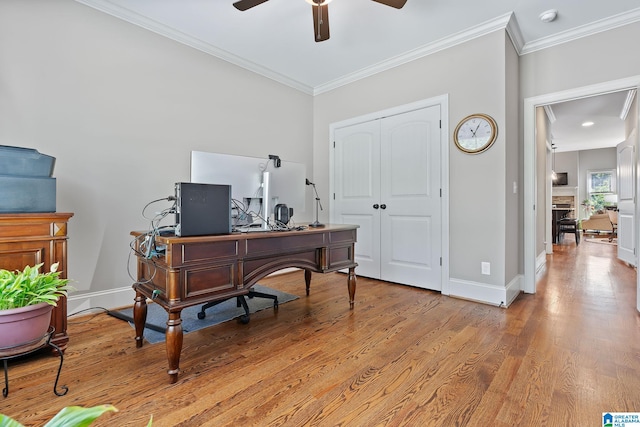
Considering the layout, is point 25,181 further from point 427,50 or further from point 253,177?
point 427,50

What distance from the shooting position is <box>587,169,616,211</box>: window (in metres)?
9.32

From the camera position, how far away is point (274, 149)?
3.91 meters

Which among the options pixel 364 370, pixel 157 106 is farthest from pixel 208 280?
pixel 157 106

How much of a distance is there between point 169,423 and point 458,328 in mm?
1924

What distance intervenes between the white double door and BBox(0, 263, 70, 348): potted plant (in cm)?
301

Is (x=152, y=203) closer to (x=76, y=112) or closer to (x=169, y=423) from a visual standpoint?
(x=76, y=112)

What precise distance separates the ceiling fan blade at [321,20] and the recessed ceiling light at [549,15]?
1.89m

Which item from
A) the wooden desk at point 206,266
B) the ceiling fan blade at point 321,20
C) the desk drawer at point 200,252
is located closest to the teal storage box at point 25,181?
the wooden desk at point 206,266

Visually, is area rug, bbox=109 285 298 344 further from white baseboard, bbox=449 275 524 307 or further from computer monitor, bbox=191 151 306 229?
white baseboard, bbox=449 275 524 307

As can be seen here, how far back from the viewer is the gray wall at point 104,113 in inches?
88.0

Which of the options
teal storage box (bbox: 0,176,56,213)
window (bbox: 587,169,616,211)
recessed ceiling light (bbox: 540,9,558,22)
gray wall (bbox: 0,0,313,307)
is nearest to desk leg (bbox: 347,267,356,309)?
gray wall (bbox: 0,0,313,307)

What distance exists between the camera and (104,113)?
8.42ft

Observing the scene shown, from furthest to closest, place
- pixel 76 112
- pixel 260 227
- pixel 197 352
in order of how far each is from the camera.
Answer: pixel 76 112 → pixel 260 227 → pixel 197 352

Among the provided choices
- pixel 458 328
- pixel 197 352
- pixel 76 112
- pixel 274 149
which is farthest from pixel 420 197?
pixel 76 112
